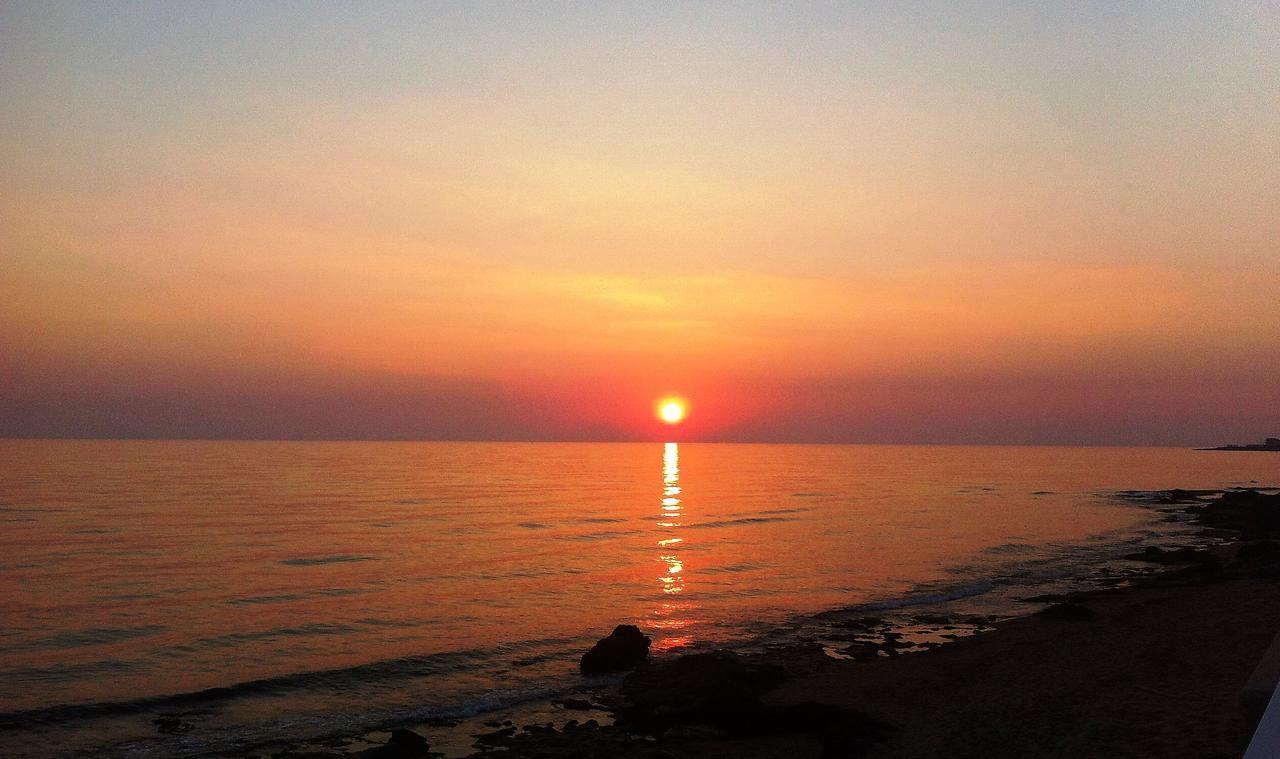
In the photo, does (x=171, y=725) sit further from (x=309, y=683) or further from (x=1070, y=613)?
(x=1070, y=613)

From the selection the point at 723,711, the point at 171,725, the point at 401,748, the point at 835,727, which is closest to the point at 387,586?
the point at 171,725

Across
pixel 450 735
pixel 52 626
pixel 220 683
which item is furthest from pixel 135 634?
pixel 450 735

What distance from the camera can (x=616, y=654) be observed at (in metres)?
23.3

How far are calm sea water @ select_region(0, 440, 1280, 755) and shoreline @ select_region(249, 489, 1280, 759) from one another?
3.10 metres

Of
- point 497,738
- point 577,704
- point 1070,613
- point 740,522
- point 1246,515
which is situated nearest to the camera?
point 497,738

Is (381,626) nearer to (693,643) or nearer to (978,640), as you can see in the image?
(693,643)

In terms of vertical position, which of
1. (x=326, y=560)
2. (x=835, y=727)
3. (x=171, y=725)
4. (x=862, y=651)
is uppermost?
(x=835, y=727)

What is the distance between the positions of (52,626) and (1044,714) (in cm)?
2997

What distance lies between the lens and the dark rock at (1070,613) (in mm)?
27283

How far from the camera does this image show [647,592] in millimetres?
36375

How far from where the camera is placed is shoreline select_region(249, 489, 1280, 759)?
51.6 ft

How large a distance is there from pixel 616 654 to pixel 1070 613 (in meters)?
15.8

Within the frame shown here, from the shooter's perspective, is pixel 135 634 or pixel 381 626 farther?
pixel 381 626

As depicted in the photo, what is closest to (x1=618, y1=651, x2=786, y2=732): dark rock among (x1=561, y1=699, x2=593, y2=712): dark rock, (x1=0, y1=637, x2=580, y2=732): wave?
(x1=561, y1=699, x2=593, y2=712): dark rock
